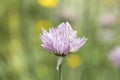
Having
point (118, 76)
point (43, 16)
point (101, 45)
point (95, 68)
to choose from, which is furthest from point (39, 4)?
point (118, 76)

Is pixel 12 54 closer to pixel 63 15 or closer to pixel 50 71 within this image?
pixel 50 71

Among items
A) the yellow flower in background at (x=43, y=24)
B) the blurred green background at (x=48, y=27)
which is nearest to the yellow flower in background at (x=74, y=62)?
the blurred green background at (x=48, y=27)

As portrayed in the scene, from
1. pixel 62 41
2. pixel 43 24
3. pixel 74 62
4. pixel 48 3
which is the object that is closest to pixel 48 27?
pixel 43 24

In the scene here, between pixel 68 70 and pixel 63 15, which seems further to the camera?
pixel 63 15

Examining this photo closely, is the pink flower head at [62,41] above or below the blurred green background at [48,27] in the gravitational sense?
below

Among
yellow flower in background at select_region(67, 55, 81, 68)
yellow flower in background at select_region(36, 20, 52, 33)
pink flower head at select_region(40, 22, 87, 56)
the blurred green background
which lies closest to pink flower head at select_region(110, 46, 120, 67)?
the blurred green background

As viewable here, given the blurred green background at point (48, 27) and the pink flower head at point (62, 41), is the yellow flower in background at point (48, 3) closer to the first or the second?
the blurred green background at point (48, 27)
